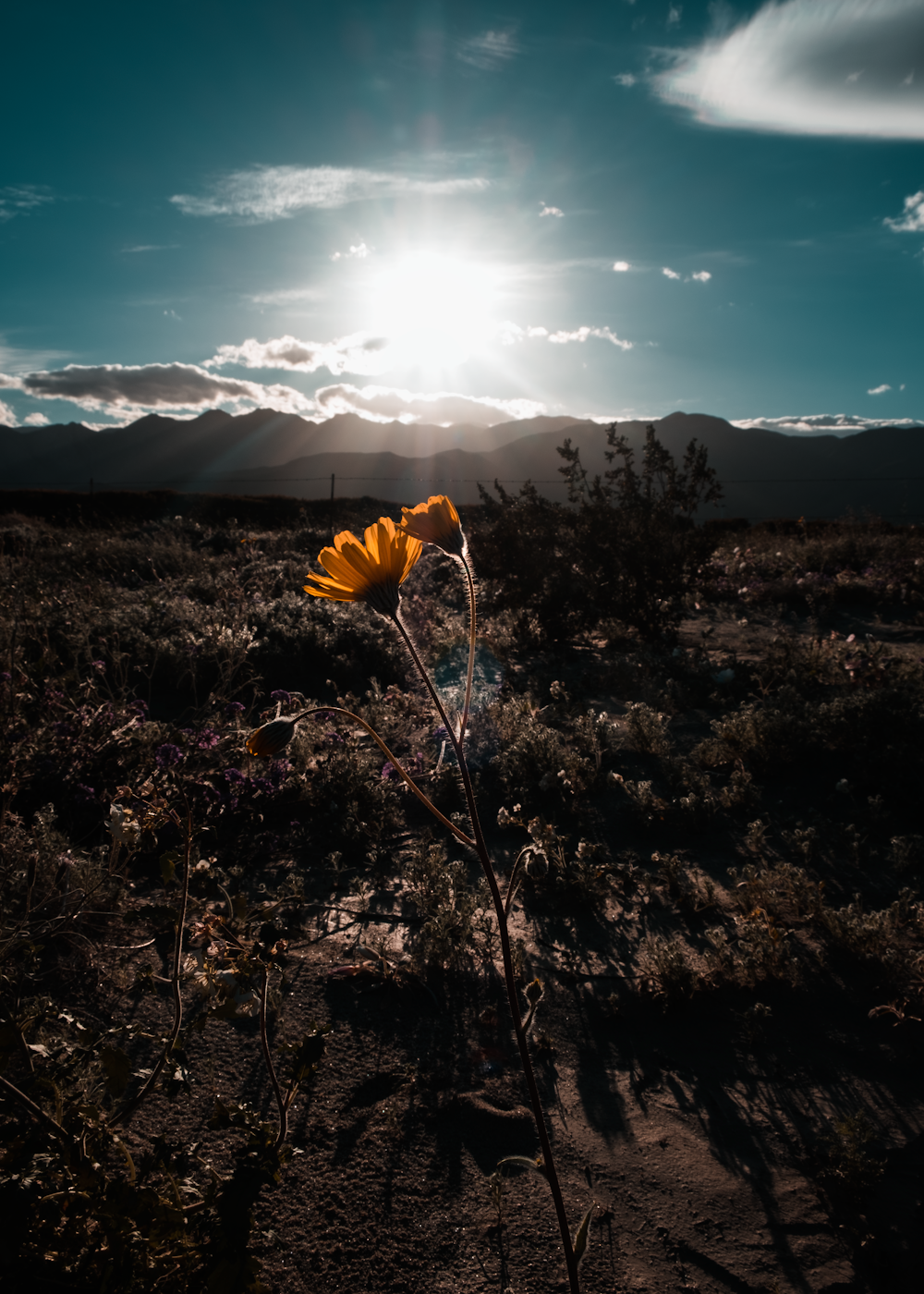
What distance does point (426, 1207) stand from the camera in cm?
161

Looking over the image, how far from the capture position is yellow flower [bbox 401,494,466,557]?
1239mm

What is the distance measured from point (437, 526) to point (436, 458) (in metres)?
112

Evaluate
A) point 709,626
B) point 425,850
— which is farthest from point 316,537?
point 425,850

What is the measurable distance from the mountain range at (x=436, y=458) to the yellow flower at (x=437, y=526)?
129ft

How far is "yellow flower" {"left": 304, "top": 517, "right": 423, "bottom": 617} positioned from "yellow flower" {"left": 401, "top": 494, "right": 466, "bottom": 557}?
0.04 meters

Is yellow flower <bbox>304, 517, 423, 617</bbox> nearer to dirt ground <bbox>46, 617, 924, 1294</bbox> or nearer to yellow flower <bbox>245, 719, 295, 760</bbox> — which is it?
yellow flower <bbox>245, 719, 295, 760</bbox>

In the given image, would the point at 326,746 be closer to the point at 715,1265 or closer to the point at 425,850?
the point at 425,850

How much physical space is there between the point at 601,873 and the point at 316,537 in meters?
11.0

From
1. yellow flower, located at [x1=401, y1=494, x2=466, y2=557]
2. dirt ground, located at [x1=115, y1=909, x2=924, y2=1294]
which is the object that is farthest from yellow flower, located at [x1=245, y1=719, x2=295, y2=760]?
dirt ground, located at [x1=115, y1=909, x2=924, y2=1294]

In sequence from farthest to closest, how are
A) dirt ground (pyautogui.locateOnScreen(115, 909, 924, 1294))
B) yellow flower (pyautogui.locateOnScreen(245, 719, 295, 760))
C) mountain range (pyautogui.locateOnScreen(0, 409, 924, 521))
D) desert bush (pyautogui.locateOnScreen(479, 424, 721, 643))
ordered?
mountain range (pyautogui.locateOnScreen(0, 409, 924, 521)) < desert bush (pyautogui.locateOnScreen(479, 424, 721, 643)) < dirt ground (pyautogui.locateOnScreen(115, 909, 924, 1294)) < yellow flower (pyautogui.locateOnScreen(245, 719, 295, 760))

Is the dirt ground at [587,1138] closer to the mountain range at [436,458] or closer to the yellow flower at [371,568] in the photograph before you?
the yellow flower at [371,568]

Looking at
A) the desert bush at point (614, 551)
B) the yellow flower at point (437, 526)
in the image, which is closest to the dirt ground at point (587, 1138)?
the yellow flower at point (437, 526)

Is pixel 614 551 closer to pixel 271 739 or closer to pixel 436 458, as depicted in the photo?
pixel 271 739

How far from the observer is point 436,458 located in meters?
109
